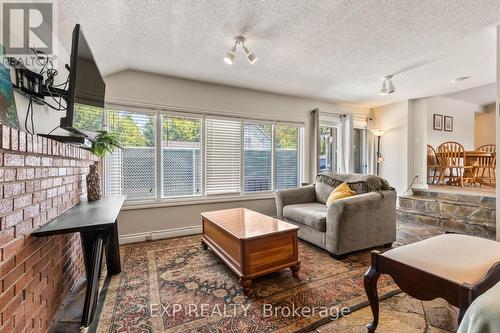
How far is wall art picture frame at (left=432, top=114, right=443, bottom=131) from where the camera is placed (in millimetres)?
5352

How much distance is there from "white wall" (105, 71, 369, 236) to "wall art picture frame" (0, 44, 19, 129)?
6.22ft

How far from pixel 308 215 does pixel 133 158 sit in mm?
2499

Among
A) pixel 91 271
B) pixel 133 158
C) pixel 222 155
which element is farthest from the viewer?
pixel 222 155

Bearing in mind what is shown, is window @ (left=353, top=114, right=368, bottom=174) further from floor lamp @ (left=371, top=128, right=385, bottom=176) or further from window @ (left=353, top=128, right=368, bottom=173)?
floor lamp @ (left=371, top=128, right=385, bottom=176)

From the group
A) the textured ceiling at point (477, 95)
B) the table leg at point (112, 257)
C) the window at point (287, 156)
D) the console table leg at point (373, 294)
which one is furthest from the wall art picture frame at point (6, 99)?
the textured ceiling at point (477, 95)


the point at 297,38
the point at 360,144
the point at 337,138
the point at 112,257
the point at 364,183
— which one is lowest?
the point at 112,257

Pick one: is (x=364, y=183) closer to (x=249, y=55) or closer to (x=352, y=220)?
(x=352, y=220)

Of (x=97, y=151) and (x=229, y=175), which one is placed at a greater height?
(x=97, y=151)

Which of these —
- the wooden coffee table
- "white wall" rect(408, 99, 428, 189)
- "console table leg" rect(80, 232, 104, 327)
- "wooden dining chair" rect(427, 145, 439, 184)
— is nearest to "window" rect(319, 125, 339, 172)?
"white wall" rect(408, 99, 428, 189)

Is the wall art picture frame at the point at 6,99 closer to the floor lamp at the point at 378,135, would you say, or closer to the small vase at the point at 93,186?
the small vase at the point at 93,186

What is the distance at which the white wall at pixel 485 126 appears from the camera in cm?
648

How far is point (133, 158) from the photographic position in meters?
3.24

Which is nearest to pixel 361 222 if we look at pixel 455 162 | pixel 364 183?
pixel 364 183

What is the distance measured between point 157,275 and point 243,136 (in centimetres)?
248
